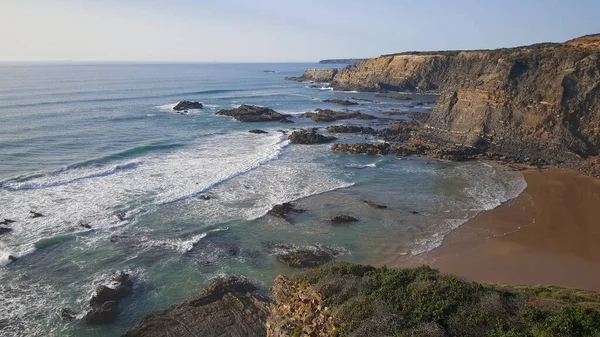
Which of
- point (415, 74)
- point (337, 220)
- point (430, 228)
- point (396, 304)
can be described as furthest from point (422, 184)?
point (415, 74)

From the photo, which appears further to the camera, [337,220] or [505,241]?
[337,220]

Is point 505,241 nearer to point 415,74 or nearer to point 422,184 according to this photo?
point 422,184

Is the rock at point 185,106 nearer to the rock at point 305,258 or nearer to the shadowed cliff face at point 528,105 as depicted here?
the shadowed cliff face at point 528,105

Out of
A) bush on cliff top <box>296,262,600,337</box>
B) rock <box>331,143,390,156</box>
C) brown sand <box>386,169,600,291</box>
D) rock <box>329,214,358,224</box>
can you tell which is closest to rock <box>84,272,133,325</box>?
bush on cliff top <box>296,262,600,337</box>

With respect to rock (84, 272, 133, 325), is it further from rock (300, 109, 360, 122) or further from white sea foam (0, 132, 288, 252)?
rock (300, 109, 360, 122)

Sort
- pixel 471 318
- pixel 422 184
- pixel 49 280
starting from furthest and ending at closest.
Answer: pixel 422 184 < pixel 49 280 < pixel 471 318

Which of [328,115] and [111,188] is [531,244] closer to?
[111,188]

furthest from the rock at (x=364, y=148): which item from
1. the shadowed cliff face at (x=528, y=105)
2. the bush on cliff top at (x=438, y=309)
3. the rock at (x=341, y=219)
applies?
the bush on cliff top at (x=438, y=309)

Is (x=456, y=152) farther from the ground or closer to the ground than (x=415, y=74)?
closer to the ground
